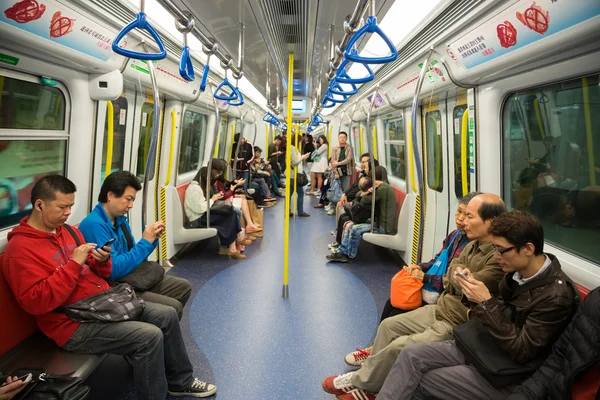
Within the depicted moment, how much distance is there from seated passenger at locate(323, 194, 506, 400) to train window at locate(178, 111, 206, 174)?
4.83 m

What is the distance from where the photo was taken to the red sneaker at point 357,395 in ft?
8.51

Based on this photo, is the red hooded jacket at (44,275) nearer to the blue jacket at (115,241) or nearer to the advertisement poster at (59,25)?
the blue jacket at (115,241)

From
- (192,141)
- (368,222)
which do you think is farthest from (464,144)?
(192,141)

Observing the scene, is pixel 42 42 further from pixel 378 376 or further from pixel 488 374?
pixel 488 374

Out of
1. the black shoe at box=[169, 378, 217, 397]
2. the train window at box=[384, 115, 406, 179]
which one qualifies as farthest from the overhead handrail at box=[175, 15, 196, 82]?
the train window at box=[384, 115, 406, 179]

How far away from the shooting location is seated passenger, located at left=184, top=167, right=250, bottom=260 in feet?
17.8

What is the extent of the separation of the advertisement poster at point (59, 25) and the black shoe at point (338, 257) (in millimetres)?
3905

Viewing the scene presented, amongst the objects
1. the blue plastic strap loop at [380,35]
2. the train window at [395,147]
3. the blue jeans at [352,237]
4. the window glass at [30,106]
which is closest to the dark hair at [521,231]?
the blue plastic strap loop at [380,35]

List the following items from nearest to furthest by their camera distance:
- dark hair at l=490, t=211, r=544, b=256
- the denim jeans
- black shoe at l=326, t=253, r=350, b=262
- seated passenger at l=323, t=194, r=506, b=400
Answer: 1. dark hair at l=490, t=211, r=544, b=256
2. the denim jeans
3. seated passenger at l=323, t=194, r=506, b=400
4. black shoe at l=326, t=253, r=350, b=262

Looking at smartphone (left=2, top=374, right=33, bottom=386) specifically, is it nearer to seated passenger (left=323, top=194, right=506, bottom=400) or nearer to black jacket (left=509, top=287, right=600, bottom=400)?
seated passenger (left=323, top=194, right=506, bottom=400)

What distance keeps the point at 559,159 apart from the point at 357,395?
208 cm

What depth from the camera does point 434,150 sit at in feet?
16.1

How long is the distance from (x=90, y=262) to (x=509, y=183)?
3.19 metres

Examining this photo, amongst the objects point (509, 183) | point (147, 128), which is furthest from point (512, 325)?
point (147, 128)
